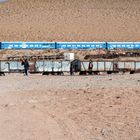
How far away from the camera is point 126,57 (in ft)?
184

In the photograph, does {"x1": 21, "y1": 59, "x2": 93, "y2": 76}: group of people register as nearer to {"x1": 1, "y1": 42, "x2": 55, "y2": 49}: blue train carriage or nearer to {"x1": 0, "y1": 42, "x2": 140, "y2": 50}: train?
{"x1": 0, "y1": 42, "x2": 140, "y2": 50}: train

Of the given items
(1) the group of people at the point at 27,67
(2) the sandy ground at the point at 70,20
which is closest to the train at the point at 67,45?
(2) the sandy ground at the point at 70,20

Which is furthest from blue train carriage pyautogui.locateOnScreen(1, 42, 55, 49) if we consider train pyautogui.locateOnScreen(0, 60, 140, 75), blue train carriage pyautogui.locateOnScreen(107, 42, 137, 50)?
train pyautogui.locateOnScreen(0, 60, 140, 75)

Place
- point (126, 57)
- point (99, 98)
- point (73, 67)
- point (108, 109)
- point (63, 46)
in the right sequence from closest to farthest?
point (108, 109), point (99, 98), point (73, 67), point (126, 57), point (63, 46)

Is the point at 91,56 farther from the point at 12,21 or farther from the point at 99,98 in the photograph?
the point at 12,21

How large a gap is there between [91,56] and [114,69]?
37.2 feet

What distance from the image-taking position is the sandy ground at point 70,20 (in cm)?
8162

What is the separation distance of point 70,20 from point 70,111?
73572 mm

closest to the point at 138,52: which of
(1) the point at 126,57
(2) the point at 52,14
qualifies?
(1) the point at 126,57

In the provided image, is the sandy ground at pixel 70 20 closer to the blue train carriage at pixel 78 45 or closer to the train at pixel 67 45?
Answer: the train at pixel 67 45

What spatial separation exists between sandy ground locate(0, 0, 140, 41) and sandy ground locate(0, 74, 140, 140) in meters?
46.6

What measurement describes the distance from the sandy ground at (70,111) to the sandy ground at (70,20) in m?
46.6

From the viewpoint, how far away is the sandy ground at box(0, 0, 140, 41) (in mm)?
81625

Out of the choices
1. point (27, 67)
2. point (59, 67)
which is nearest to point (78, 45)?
point (59, 67)
